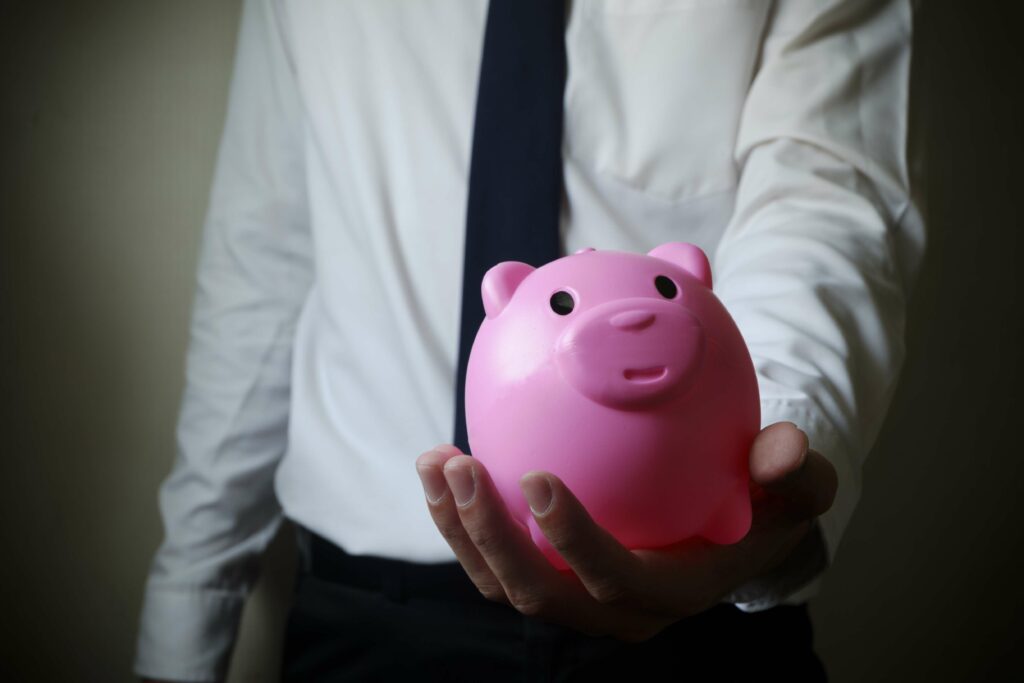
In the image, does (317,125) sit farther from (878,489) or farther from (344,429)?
(878,489)

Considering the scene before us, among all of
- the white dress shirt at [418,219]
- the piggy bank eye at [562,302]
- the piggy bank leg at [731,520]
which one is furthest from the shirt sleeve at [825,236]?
the piggy bank eye at [562,302]

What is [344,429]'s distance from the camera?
96 cm

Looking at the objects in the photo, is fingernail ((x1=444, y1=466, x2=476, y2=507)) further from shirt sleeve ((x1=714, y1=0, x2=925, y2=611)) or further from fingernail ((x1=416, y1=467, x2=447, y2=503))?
shirt sleeve ((x1=714, y1=0, x2=925, y2=611))

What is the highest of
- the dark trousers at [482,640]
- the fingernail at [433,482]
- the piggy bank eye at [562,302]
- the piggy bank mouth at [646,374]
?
the piggy bank eye at [562,302]

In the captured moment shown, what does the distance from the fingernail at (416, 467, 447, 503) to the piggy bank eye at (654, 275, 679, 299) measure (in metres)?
0.16

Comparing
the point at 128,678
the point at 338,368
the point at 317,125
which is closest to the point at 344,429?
the point at 338,368

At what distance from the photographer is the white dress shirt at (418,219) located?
792 mm

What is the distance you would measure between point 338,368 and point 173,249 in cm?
41

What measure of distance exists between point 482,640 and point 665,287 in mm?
488

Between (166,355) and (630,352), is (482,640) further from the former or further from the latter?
(166,355)

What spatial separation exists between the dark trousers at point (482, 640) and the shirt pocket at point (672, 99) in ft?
1.44

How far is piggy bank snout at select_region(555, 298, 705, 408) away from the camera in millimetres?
449

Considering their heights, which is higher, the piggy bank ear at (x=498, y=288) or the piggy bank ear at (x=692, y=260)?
the piggy bank ear at (x=692, y=260)

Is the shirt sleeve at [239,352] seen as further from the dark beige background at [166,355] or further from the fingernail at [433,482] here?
the fingernail at [433,482]
